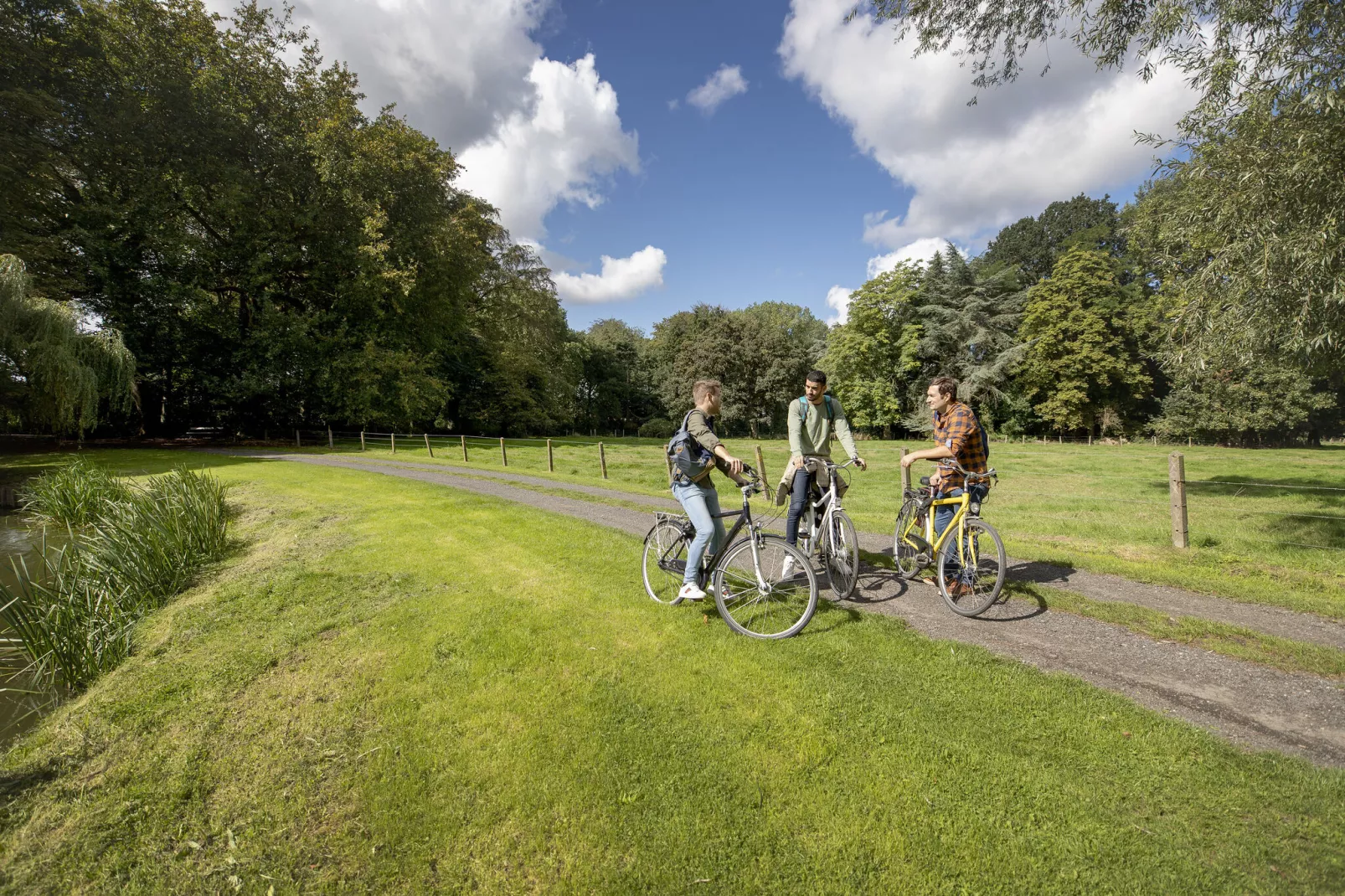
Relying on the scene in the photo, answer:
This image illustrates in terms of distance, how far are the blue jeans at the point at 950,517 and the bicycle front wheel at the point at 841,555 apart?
0.75 meters

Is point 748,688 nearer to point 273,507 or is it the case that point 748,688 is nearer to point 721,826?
point 721,826

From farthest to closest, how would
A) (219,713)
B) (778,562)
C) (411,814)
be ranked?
1. (778,562)
2. (219,713)
3. (411,814)

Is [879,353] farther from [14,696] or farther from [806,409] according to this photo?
[14,696]

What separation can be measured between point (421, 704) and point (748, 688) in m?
2.20

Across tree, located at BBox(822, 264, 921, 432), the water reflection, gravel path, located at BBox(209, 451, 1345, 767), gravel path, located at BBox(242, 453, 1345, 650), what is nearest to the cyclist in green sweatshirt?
gravel path, located at BBox(209, 451, 1345, 767)

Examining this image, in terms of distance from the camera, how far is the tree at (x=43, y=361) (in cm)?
1466

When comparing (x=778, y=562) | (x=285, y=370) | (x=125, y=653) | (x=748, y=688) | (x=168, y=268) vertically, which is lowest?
(x=125, y=653)

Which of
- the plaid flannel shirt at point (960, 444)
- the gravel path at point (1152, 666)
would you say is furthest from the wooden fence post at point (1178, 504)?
the plaid flannel shirt at point (960, 444)

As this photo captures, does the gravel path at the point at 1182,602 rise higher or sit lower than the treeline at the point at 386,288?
lower

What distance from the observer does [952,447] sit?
181 inches

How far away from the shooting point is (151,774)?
10.1 ft

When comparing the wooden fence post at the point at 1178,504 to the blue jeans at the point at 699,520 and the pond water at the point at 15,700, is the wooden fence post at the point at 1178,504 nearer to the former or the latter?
the blue jeans at the point at 699,520

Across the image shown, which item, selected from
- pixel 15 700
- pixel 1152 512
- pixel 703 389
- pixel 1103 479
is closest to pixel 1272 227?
pixel 1152 512

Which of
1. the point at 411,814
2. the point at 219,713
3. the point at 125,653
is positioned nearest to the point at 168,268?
the point at 125,653
